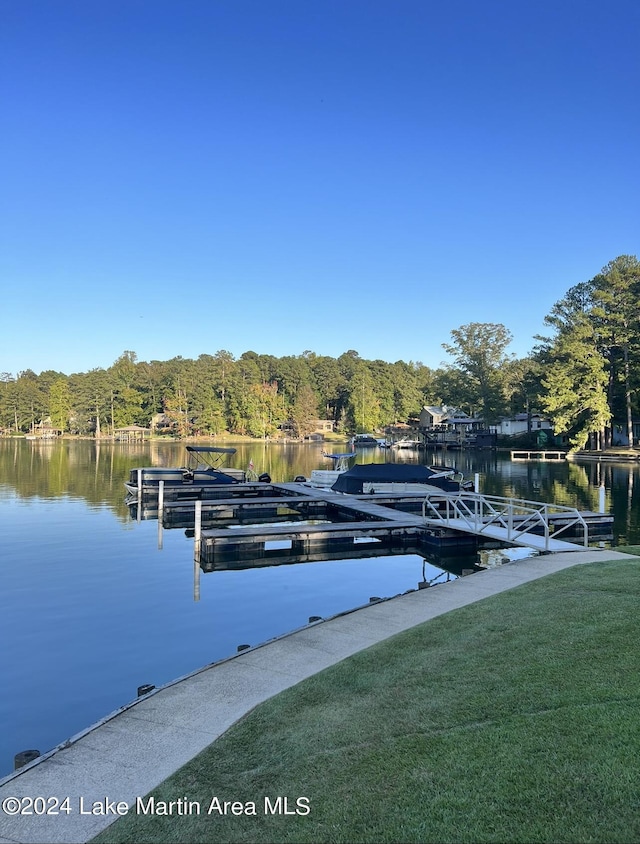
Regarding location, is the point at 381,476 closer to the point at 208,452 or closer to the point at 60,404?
the point at 208,452

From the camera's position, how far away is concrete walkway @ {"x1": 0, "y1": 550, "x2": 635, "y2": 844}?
461 centimetres

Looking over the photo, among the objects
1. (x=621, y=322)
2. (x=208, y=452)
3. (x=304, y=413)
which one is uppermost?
(x=621, y=322)

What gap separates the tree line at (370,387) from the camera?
209ft

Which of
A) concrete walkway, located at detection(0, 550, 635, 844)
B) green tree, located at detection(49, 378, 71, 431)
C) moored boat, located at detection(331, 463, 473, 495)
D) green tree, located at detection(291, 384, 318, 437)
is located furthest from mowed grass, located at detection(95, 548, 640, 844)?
green tree, located at detection(49, 378, 71, 431)

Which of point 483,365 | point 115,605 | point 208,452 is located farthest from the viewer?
point 483,365

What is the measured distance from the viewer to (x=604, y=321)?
2608 inches

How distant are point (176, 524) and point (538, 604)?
62.2 ft

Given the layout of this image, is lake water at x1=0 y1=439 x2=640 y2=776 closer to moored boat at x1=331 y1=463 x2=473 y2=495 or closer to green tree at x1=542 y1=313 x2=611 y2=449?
moored boat at x1=331 y1=463 x2=473 y2=495

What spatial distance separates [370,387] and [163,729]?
121292 millimetres

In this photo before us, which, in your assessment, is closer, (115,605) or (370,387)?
(115,605)

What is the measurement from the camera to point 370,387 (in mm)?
126312

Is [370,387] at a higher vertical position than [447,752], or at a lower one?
higher

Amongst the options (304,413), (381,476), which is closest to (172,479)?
(381,476)

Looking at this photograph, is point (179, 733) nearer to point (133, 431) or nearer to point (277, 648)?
point (277, 648)
